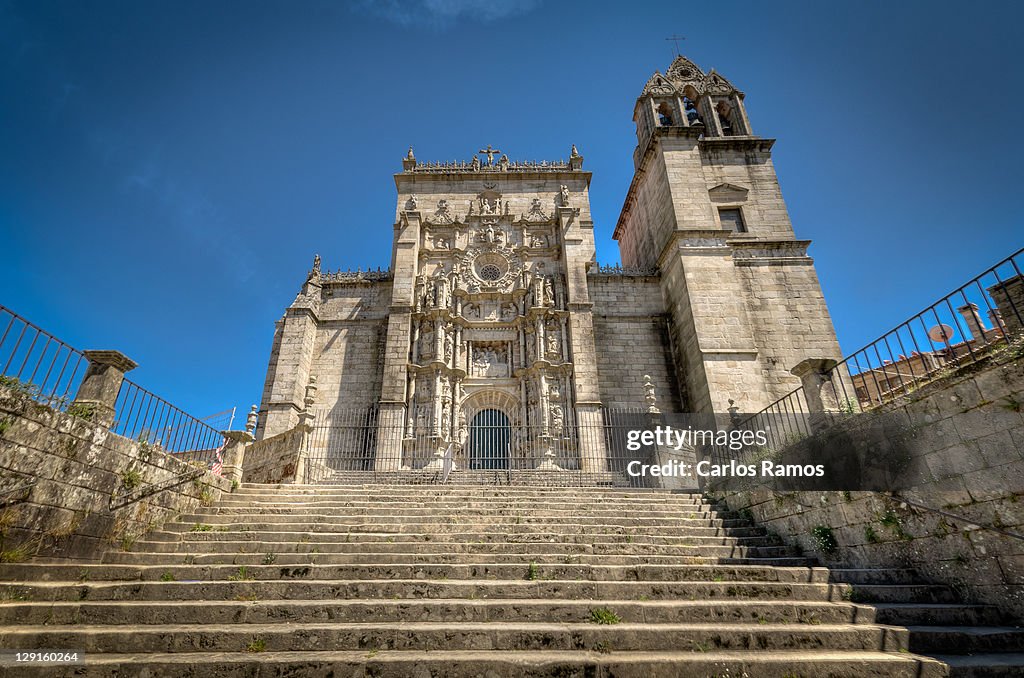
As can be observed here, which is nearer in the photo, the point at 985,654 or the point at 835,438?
the point at 985,654

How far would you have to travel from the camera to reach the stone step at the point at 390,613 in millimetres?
4434

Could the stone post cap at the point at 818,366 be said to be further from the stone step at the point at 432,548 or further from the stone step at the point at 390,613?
the stone step at the point at 390,613

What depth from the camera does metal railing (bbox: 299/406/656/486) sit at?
43.3 feet

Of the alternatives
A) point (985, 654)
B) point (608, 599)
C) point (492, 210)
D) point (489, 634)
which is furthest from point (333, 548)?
point (492, 210)

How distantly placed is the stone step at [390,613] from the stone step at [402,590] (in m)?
0.25

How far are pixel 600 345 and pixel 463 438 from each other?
20.9 ft

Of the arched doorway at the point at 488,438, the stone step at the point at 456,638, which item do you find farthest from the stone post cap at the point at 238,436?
the arched doorway at the point at 488,438

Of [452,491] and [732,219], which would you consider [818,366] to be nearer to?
[452,491]

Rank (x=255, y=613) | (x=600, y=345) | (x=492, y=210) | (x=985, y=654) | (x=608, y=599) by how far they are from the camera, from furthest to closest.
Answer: (x=492, y=210), (x=600, y=345), (x=608, y=599), (x=255, y=613), (x=985, y=654)

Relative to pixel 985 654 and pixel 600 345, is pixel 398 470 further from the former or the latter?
pixel 985 654

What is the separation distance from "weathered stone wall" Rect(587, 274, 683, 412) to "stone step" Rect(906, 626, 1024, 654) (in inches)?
477

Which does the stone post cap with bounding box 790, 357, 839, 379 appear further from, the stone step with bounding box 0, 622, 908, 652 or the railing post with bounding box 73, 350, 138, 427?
the railing post with bounding box 73, 350, 138, 427

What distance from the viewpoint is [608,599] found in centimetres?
488

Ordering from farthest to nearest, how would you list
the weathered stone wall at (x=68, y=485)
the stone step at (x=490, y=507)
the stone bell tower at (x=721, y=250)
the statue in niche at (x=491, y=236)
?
the statue in niche at (x=491, y=236)
the stone bell tower at (x=721, y=250)
the stone step at (x=490, y=507)
the weathered stone wall at (x=68, y=485)
